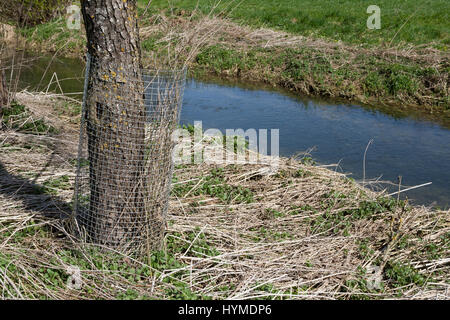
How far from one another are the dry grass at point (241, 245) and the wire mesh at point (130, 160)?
20 cm

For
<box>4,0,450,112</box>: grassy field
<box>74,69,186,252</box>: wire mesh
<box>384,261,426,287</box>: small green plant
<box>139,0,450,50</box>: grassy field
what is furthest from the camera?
<box>139,0,450,50</box>: grassy field

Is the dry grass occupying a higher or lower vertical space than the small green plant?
higher

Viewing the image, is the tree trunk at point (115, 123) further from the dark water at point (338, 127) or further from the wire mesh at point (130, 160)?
the dark water at point (338, 127)

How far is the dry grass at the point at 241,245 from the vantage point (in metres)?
3.16

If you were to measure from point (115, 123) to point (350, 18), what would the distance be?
45.4 ft

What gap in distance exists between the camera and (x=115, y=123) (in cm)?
321

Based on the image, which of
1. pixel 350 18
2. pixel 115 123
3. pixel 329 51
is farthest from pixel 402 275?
pixel 350 18

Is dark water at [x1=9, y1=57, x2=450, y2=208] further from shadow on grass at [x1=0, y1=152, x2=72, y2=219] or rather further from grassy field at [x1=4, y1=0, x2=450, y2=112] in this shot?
shadow on grass at [x1=0, y1=152, x2=72, y2=219]

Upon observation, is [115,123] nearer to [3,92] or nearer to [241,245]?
[241,245]

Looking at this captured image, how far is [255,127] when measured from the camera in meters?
8.20

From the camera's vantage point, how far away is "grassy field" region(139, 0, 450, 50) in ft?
43.8

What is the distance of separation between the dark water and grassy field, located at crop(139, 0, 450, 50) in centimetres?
349

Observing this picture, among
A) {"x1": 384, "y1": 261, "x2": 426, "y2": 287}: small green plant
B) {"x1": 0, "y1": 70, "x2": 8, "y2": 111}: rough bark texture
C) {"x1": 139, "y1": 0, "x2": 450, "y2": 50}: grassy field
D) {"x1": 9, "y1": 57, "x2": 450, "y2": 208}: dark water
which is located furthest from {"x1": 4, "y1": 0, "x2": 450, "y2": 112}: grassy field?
{"x1": 384, "y1": 261, "x2": 426, "y2": 287}: small green plant

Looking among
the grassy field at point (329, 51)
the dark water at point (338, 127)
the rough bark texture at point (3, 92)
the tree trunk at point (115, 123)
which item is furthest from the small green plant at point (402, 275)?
the rough bark texture at point (3, 92)
